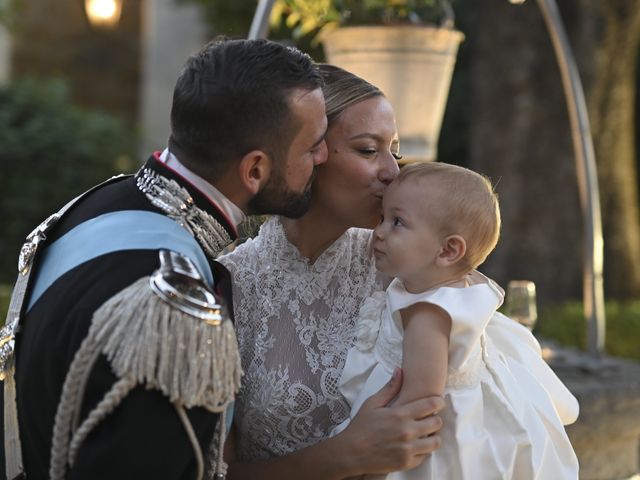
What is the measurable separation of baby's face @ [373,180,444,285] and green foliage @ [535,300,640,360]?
222 inches

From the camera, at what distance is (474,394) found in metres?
2.36

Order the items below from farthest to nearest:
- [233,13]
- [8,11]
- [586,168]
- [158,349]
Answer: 1. [233,13]
2. [8,11]
3. [586,168]
4. [158,349]

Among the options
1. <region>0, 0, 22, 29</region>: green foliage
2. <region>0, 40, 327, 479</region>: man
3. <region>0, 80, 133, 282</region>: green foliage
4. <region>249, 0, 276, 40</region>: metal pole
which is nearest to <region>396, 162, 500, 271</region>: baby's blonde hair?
<region>0, 40, 327, 479</region>: man

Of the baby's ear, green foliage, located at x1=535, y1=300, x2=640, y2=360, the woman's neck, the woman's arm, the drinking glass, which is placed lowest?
green foliage, located at x1=535, y1=300, x2=640, y2=360

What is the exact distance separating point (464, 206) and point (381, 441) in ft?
1.67

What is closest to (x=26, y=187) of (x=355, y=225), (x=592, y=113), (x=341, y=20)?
(x=592, y=113)

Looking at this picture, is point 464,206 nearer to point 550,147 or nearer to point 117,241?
point 117,241

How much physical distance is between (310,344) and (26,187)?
8.30 metres

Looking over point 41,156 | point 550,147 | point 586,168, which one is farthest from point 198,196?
point 41,156

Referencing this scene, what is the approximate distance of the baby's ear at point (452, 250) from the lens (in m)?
2.38

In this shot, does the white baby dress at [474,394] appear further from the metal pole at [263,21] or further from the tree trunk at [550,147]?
the tree trunk at [550,147]

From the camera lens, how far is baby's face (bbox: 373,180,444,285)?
7.82 feet

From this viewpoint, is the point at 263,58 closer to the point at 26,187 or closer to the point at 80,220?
the point at 80,220

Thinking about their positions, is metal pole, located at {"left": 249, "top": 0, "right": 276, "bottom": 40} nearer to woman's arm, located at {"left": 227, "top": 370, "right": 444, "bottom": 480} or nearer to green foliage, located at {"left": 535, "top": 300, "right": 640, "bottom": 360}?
woman's arm, located at {"left": 227, "top": 370, "right": 444, "bottom": 480}
